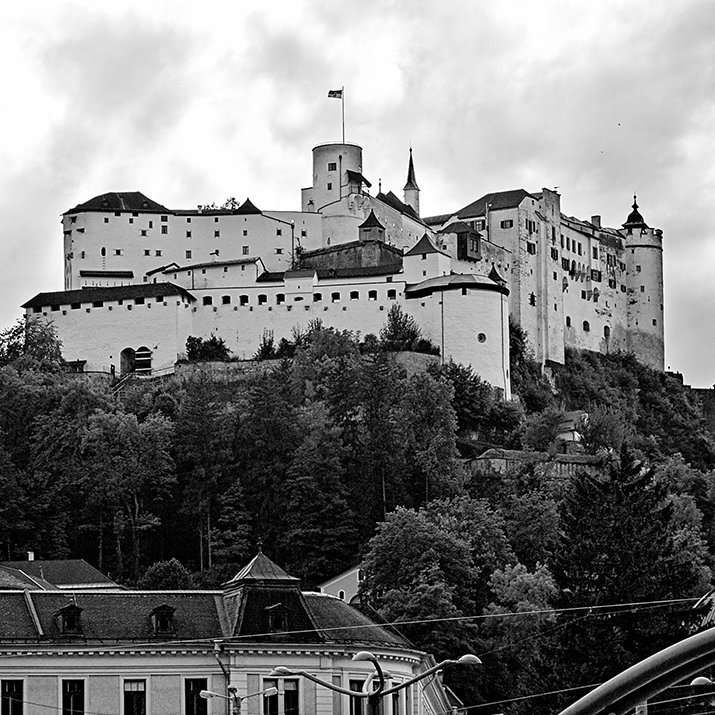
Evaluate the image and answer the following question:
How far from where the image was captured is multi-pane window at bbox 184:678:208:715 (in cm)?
4828

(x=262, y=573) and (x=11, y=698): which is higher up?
(x=262, y=573)

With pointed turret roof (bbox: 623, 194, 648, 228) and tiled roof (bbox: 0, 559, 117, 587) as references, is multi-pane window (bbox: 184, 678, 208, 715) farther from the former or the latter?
pointed turret roof (bbox: 623, 194, 648, 228)

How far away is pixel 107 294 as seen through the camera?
12738 cm

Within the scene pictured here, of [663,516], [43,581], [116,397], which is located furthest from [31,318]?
[663,516]

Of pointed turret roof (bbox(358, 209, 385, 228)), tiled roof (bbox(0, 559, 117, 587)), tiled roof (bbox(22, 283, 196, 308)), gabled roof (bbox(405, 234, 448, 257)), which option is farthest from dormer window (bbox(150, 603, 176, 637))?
pointed turret roof (bbox(358, 209, 385, 228))

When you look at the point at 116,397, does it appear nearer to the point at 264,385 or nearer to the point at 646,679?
the point at 264,385

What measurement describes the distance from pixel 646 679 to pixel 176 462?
9242 cm

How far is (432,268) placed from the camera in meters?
127

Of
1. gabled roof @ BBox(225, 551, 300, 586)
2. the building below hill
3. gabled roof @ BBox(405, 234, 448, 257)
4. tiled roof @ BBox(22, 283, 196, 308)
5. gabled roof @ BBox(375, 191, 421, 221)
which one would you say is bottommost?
the building below hill

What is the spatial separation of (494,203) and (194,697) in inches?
4072

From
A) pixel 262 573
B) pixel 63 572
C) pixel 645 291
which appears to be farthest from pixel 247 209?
pixel 262 573

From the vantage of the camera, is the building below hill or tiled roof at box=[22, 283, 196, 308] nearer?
the building below hill

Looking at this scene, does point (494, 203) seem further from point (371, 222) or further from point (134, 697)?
point (134, 697)

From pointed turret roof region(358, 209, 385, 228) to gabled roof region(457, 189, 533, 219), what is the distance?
37.1ft
